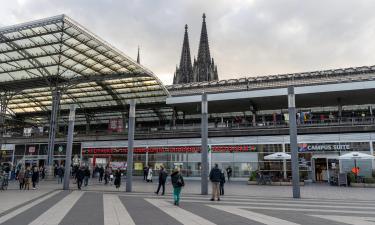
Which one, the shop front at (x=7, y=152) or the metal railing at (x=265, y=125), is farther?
the shop front at (x=7, y=152)

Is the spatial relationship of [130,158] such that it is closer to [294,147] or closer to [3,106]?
[294,147]

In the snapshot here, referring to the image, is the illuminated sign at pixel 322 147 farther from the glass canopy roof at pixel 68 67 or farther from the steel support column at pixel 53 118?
the steel support column at pixel 53 118

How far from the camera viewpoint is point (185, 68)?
4272 inches

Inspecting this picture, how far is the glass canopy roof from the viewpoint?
29312 millimetres

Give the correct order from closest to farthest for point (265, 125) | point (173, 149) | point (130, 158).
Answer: point (130, 158)
point (265, 125)
point (173, 149)

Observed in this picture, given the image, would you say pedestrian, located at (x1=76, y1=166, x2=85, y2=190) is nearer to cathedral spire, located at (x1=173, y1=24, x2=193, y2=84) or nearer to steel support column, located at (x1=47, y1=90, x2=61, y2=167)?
steel support column, located at (x1=47, y1=90, x2=61, y2=167)

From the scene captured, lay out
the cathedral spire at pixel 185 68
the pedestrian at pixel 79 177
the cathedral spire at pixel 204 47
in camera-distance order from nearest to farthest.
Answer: the pedestrian at pixel 79 177 < the cathedral spire at pixel 185 68 < the cathedral spire at pixel 204 47

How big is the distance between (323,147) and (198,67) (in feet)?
249

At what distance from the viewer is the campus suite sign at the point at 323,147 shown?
31.8 meters

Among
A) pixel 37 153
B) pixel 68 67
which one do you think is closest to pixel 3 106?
pixel 37 153

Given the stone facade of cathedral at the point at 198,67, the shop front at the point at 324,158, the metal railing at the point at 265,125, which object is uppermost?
the stone facade of cathedral at the point at 198,67

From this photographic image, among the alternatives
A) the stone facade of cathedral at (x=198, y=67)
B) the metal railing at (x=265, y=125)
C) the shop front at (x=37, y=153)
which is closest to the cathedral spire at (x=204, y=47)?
the stone facade of cathedral at (x=198, y=67)

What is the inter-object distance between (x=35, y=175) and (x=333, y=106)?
36.6m

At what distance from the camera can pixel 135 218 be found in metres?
9.99
